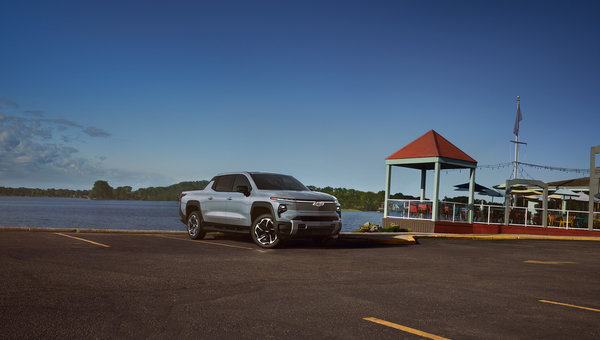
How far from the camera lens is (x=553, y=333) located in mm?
4504

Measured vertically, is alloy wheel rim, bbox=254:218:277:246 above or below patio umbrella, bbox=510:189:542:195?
below

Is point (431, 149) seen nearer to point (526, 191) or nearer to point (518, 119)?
point (526, 191)

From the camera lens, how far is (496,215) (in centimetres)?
2430

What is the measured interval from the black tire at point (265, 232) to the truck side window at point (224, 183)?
1.61 m

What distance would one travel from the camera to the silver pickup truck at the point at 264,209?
11141 millimetres

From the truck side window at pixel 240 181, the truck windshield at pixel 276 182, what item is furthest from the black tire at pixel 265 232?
the truck side window at pixel 240 181

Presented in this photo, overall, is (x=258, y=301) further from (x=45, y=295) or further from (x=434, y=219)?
(x=434, y=219)

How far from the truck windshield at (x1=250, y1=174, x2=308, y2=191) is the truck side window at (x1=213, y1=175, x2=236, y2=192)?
79cm

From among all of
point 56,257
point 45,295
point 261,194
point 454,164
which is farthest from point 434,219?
point 45,295

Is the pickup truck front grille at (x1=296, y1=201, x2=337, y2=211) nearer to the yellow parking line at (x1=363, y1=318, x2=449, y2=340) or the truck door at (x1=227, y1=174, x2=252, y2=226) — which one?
the truck door at (x1=227, y1=174, x2=252, y2=226)

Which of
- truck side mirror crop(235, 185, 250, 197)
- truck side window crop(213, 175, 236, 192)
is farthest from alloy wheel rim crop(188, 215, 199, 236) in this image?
truck side mirror crop(235, 185, 250, 197)

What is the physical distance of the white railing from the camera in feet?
77.7

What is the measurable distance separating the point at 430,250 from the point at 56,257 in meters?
8.87

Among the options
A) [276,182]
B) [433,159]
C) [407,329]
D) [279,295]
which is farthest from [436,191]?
[407,329]
